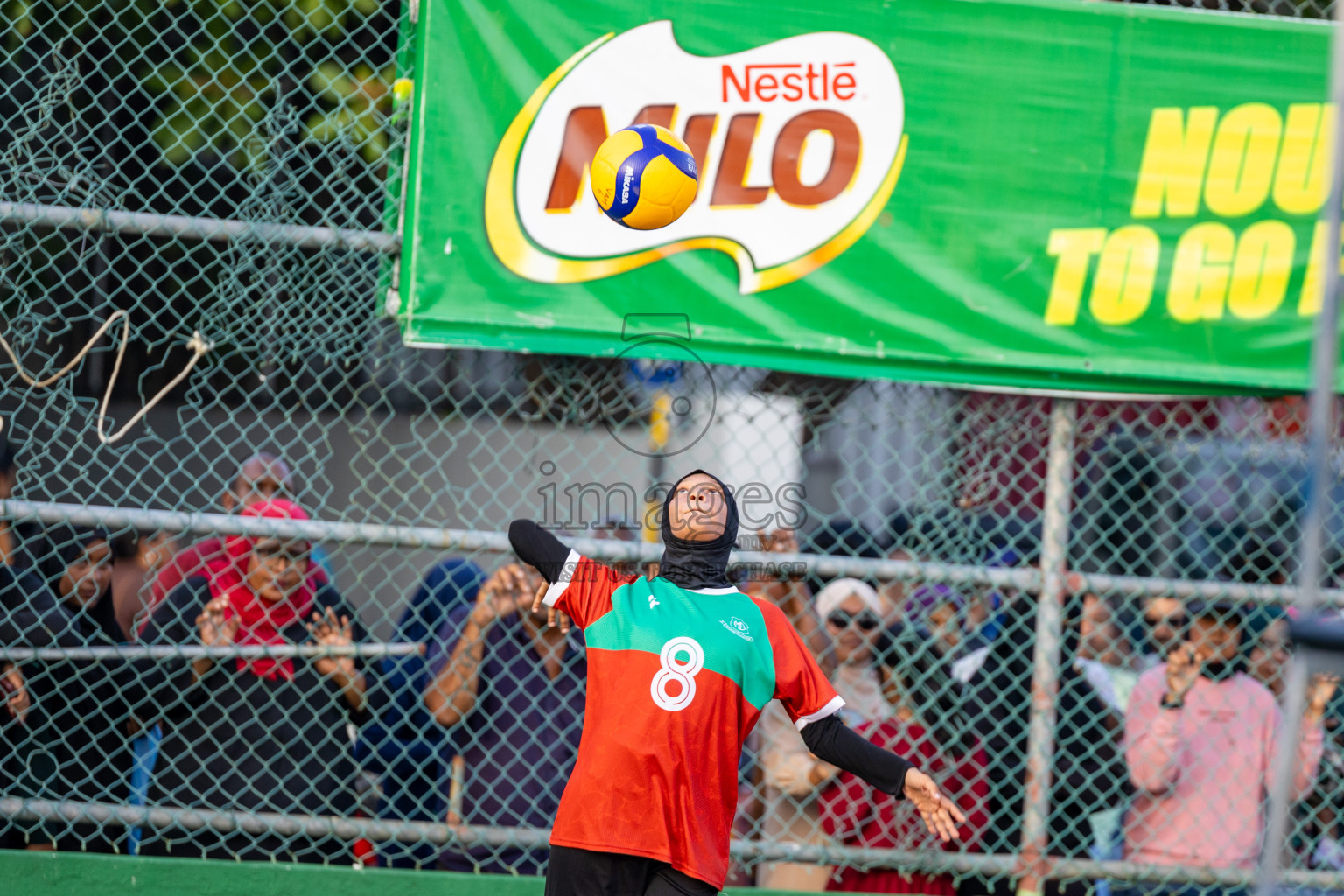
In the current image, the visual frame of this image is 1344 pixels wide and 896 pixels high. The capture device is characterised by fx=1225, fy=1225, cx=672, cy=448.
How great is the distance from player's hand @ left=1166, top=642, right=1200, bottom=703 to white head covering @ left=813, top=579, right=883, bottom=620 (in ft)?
3.40

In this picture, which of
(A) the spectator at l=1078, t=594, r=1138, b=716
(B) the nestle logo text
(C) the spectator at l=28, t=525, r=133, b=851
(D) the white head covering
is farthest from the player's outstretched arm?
(C) the spectator at l=28, t=525, r=133, b=851

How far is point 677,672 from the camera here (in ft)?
10.7

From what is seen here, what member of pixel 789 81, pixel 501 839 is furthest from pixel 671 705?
pixel 789 81

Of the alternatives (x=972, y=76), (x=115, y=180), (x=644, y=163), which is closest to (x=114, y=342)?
(x=115, y=180)

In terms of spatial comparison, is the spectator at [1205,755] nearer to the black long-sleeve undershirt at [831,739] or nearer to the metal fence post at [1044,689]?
the metal fence post at [1044,689]

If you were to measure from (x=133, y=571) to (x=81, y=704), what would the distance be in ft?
4.40

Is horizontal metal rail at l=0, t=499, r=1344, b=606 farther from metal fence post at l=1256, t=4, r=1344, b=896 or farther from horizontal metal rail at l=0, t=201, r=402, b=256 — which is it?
metal fence post at l=1256, t=4, r=1344, b=896

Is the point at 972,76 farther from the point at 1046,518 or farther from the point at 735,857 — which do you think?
the point at 735,857

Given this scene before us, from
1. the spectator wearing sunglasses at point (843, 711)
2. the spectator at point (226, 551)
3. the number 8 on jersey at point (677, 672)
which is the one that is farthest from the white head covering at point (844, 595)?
the spectator at point (226, 551)

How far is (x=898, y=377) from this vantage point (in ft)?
14.2

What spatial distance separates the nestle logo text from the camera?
14.0 feet

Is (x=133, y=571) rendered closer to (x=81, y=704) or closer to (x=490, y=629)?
(x=81, y=704)

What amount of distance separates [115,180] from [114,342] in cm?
114

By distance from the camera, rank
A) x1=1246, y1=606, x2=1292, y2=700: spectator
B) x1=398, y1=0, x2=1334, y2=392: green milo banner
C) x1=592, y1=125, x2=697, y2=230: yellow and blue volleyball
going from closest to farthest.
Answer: x1=592, y1=125, x2=697, y2=230: yellow and blue volleyball
x1=398, y1=0, x2=1334, y2=392: green milo banner
x1=1246, y1=606, x2=1292, y2=700: spectator
